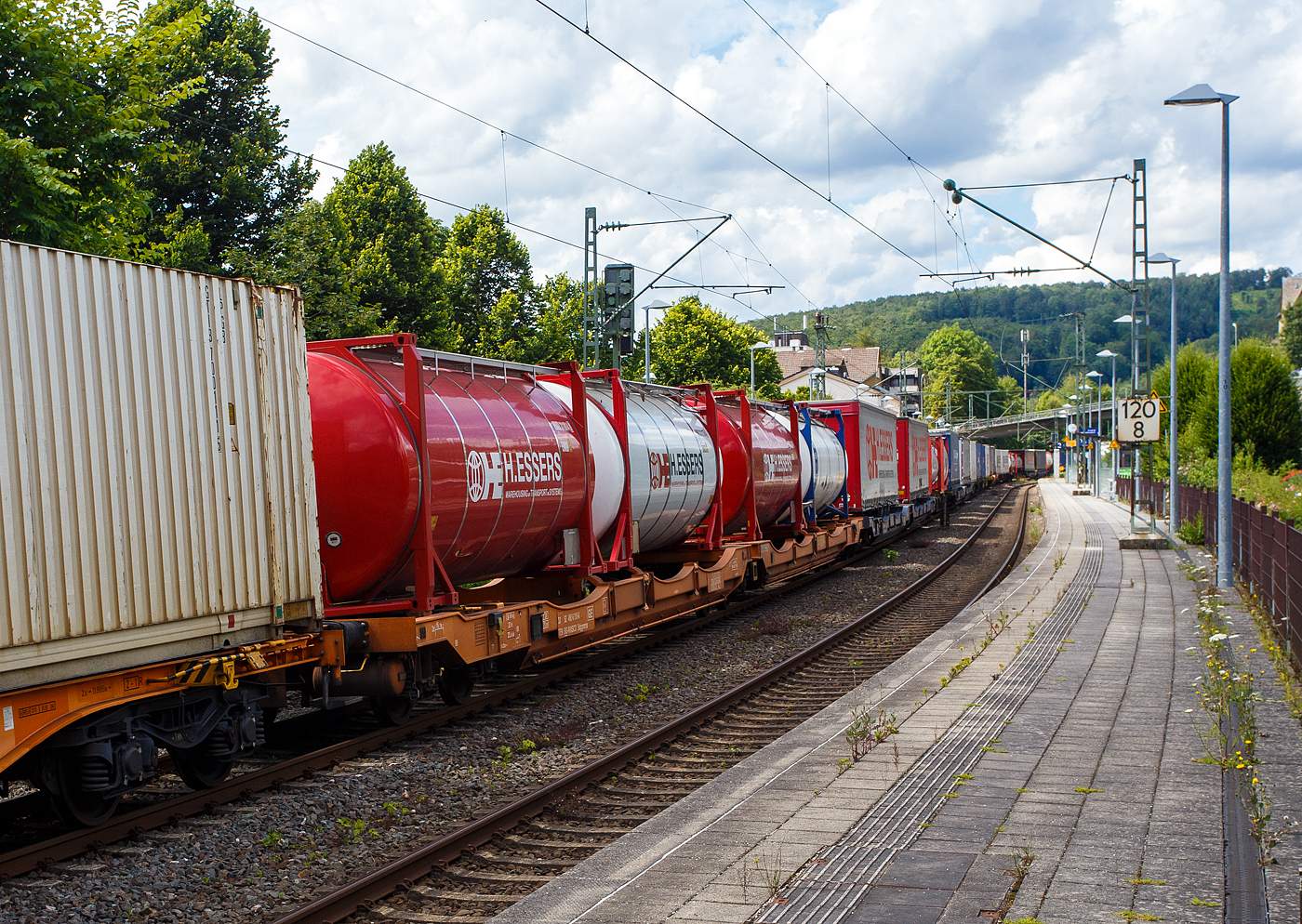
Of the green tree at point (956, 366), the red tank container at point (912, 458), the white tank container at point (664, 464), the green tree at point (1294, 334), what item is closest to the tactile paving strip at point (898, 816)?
the white tank container at point (664, 464)

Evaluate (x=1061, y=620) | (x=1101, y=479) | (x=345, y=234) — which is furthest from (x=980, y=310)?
(x=1061, y=620)

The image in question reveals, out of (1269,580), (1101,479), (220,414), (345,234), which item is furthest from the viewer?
(1101,479)

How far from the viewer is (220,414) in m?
7.05

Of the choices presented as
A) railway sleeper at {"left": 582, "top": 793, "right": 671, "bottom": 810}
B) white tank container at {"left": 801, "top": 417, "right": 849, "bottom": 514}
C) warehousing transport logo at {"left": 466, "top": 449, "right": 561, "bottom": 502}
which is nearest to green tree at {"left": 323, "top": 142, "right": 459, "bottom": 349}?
white tank container at {"left": 801, "top": 417, "right": 849, "bottom": 514}

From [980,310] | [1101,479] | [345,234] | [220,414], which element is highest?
[980,310]

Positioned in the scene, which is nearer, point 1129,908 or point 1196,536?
point 1129,908

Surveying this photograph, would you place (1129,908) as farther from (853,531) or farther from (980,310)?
(980,310)

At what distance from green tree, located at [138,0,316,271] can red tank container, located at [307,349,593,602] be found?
18830 mm

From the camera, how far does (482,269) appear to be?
47406 mm

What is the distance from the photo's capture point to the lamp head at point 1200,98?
16859 mm

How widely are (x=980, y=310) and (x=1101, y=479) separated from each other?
127 m

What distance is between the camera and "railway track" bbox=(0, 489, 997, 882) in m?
6.04

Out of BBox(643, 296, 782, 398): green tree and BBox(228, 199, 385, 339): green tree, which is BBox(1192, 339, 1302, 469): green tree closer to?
BBox(228, 199, 385, 339): green tree

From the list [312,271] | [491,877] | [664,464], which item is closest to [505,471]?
[664,464]
